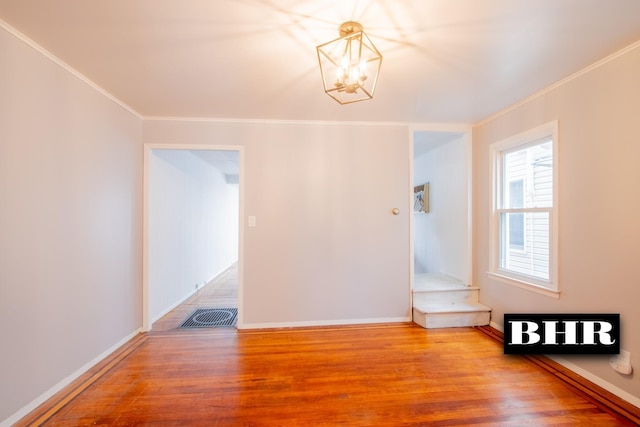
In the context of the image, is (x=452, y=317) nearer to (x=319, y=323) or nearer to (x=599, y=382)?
(x=599, y=382)

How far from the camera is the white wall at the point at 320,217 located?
302 cm

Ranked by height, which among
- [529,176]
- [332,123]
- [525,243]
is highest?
[332,123]

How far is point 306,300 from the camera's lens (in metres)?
3.08

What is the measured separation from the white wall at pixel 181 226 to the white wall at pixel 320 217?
0.75 metres

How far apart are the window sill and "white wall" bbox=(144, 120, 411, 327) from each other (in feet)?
3.14

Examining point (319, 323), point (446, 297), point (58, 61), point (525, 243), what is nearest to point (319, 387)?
point (319, 323)

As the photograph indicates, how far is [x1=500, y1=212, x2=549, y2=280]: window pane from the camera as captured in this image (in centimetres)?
245

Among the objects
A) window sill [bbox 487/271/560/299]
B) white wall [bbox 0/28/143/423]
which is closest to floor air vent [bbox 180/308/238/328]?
white wall [bbox 0/28/143/423]

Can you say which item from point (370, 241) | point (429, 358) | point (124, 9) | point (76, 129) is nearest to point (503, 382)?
point (429, 358)

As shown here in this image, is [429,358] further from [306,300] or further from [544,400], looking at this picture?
[306,300]

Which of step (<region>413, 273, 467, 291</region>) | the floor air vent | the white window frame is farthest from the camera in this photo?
step (<region>413, 273, 467, 291</region>)

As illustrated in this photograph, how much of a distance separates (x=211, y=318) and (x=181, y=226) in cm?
146

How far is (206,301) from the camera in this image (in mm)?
4008

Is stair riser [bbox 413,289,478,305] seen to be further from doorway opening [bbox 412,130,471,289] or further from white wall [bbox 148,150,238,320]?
white wall [bbox 148,150,238,320]
